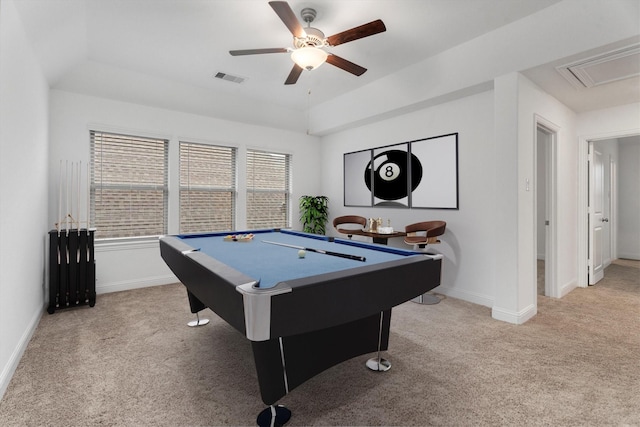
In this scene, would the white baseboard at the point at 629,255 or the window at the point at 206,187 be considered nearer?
the window at the point at 206,187

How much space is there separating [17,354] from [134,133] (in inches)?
113

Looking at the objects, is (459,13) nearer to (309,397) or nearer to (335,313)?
(335,313)

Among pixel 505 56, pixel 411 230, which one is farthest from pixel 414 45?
pixel 411 230

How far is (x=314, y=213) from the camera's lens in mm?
5508

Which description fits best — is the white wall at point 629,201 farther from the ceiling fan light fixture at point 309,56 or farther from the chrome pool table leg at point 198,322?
the chrome pool table leg at point 198,322

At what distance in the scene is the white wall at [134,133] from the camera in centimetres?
371

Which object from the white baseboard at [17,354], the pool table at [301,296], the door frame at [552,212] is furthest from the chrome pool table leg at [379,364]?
the door frame at [552,212]

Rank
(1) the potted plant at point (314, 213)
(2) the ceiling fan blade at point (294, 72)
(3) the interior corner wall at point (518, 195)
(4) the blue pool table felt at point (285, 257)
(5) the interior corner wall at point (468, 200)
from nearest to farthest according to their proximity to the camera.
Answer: (4) the blue pool table felt at point (285, 257) < (2) the ceiling fan blade at point (294, 72) < (3) the interior corner wall at point (518, 195) < (5) the interior corner wall at point (468, 200) < (1) the potted plant at point (314, 213)

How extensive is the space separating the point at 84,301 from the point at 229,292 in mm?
3220

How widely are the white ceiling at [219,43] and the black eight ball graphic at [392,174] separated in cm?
112

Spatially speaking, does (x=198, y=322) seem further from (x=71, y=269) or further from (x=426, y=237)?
(x=426, y=237)

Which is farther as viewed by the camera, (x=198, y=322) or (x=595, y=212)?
(x=595, y=212)

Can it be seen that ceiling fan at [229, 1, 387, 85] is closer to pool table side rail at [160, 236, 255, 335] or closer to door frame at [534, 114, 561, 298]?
pool table side rail at [160, 236, 255, 335]

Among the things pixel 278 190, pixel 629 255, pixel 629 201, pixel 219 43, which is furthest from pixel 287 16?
pixel 629 255
